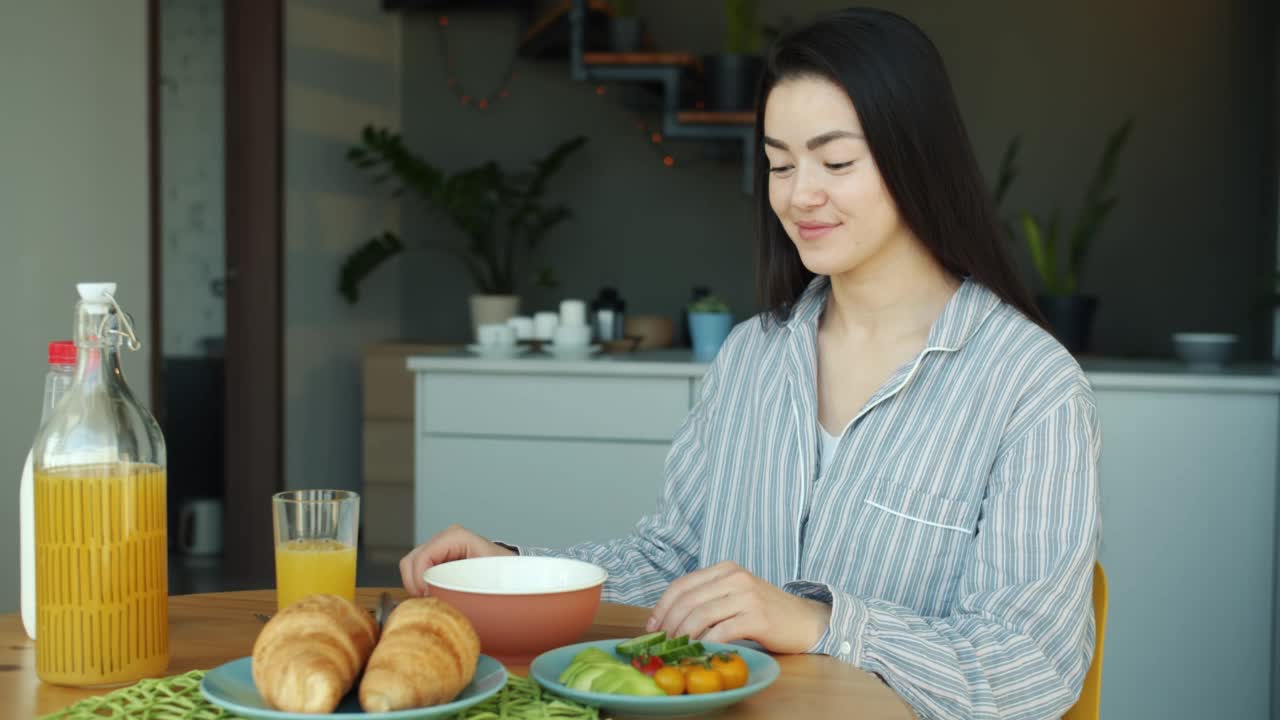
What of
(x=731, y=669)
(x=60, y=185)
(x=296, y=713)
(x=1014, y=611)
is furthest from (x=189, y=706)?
(x=60, y=185)

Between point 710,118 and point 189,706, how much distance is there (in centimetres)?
421

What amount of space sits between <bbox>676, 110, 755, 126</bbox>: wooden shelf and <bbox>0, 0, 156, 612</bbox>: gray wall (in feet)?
6.40

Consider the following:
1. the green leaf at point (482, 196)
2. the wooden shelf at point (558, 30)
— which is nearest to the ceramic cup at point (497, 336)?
the green leaf at point (482, 196)

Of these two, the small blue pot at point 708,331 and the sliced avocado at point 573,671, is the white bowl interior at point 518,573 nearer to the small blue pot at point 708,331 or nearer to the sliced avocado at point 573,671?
the sliced avocado at point 573,671

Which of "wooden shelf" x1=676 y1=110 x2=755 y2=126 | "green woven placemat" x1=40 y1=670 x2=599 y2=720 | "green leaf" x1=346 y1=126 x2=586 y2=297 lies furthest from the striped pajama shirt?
"green leaf" x1=346 y1=126 x2=586 y2=297

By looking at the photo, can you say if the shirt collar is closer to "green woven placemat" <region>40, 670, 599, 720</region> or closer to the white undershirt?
the white undershirt

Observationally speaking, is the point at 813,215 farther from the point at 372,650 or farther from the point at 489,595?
the point at 372,650

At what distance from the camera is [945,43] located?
5.29 m

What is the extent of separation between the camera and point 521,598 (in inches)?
41.4

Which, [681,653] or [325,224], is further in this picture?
[325,224]

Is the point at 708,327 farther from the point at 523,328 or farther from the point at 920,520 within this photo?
the point at 920,520

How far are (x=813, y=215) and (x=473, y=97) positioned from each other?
15.1ft

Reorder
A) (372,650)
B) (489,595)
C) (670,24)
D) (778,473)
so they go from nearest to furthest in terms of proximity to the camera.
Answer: (372,650)
(489,595)
(778,473)
(670,24)

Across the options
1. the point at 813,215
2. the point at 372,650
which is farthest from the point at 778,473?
A: the point at 372,650
